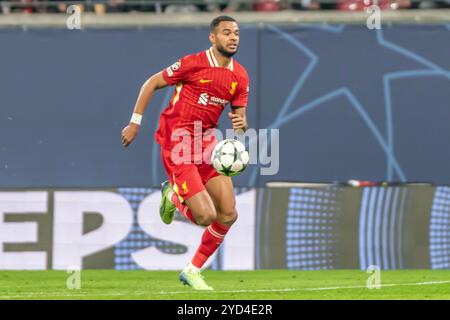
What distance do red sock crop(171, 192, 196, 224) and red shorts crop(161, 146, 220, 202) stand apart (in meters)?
0.10

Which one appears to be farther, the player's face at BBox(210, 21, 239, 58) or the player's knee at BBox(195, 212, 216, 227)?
the player's face at BBox(210, 21, 239, 58)

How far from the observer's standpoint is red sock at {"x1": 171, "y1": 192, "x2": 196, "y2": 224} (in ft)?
39.4

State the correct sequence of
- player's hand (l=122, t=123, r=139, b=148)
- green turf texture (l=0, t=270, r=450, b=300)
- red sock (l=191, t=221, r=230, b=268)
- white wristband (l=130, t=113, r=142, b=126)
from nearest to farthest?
green turf texture (l=0, t=270, r=450, b=300) < player's hand (l=122, t=123, r=139, b=148) < white wristband (l=130, t=113, r=142, b=126) < red sock (l=191, t=221, r=230, b=268)

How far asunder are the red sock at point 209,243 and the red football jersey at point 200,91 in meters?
0.91

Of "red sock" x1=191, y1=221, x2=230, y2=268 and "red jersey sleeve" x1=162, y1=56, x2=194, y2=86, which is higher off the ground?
"red jersey sleeve" x1=162, y1=56, x2=194, y2=86

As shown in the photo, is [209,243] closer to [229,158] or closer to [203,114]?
[229,158]

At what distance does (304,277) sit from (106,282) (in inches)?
89.7

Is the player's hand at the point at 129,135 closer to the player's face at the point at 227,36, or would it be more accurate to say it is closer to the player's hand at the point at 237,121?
the player's hand at the point at 237,121

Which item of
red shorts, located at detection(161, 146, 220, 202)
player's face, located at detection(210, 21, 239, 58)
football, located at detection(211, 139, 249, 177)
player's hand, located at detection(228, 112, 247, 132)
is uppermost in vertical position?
player's face, located at detection(210, 21, 239, 58)

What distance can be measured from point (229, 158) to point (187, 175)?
0.47 m

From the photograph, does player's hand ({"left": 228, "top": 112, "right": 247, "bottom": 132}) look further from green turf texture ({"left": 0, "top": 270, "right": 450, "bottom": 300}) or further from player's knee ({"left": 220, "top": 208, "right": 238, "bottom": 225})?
green turf texture ({"left": 0, "top": 270, "right": 450, "bottom": 300})

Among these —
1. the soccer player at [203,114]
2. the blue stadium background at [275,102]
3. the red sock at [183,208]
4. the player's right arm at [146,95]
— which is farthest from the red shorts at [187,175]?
the blue stadium background at [275,102]

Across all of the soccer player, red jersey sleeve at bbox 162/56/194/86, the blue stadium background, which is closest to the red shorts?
the soccer player

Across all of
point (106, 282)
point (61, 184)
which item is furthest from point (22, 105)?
point (106, 282)
